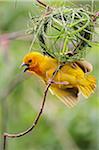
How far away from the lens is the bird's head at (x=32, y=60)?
1510 millimetres

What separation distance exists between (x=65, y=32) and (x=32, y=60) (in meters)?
0.17

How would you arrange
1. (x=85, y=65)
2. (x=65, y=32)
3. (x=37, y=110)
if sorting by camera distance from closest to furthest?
(x=65, y=32)
(x=85, y=65)
(x=37, y=110)

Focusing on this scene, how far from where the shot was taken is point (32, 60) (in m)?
1.52

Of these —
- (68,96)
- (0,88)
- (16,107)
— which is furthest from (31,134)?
(68,96)

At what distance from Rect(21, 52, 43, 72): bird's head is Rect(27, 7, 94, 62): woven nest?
0.07 metres

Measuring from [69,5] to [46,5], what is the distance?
0.24 ft

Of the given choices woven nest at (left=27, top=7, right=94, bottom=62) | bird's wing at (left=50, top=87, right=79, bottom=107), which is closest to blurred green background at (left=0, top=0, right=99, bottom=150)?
bird's wing at (left=50, top=87, right=79, bottom=107)

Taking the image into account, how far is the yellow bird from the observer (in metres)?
1.49

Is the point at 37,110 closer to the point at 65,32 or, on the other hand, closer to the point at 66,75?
the point at 66,75


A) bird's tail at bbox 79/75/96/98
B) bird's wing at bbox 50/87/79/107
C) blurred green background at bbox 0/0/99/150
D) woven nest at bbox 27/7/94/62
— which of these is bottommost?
blurred green background at bbox 0/0/99/150

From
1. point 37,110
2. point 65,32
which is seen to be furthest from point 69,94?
point 37,110

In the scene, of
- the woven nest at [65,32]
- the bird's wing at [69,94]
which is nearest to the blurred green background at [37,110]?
the bird's wing at [69,94]

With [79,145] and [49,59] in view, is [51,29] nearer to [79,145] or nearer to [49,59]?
[49,59]

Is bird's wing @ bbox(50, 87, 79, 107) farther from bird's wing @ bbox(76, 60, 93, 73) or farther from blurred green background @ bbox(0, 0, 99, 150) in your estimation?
blurred green background @ bbox(0, 0, 99, 150)
